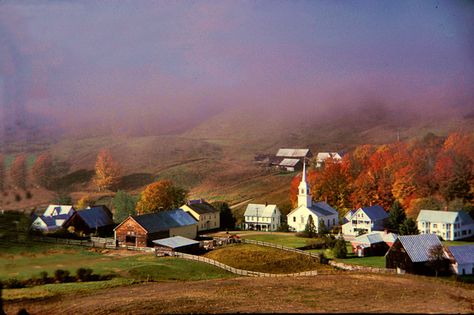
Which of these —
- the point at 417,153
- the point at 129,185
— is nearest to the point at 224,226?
the point at 129,185

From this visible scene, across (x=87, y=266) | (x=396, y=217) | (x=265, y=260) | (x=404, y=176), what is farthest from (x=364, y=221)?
(x=87, y=266)

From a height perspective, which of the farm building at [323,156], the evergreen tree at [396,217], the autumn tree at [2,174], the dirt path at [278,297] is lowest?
the dirt path at [278,297]

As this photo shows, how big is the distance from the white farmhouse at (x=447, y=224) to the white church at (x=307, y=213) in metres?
3.70

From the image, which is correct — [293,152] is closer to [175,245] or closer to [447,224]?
[175,245]

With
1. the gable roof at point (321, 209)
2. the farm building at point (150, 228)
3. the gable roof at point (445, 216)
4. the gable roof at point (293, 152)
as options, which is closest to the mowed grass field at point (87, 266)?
the farm building at point (150, 228)

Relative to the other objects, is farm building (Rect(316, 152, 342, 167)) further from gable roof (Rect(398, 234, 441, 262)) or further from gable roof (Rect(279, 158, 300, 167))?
gable roof (Rect(398, 234, 441, 262))

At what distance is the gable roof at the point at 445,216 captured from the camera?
20.0 meters

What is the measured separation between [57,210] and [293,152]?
1073 centimetres

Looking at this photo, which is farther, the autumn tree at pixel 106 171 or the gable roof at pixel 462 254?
the autumn tree at pixel 106 171

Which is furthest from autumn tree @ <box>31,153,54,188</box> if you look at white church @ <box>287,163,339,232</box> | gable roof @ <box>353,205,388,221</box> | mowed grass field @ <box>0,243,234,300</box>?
gable roof @ <box>353,205,388,221</box>

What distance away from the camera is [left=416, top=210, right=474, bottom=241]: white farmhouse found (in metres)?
19.8

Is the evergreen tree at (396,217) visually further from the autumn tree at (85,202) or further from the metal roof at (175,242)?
the autumn tree at (85,202)

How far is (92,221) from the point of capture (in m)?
24.7

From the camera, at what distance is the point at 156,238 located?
2270 centimetres
